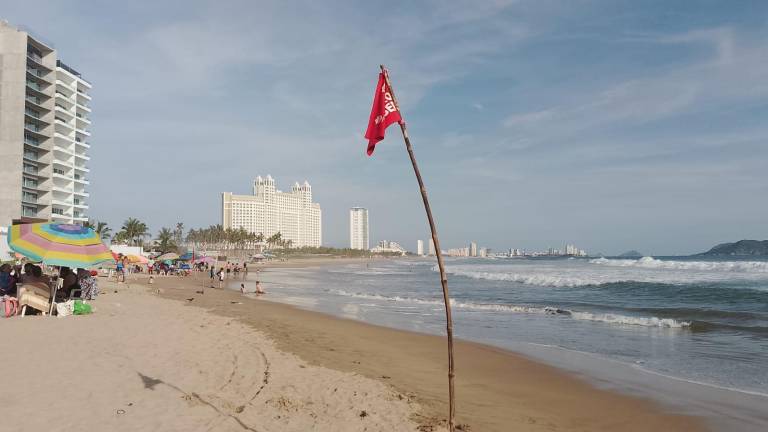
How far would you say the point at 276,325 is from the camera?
1422 centimetres

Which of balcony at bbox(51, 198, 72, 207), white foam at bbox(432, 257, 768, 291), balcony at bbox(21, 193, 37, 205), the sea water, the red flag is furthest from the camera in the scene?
balcony at bbox(51, 198, 72, 207)

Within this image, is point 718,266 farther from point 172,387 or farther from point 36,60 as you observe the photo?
point 36,60

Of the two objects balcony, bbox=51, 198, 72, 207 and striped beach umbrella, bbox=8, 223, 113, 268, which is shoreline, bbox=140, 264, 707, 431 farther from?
balcony, bbox=51, 198, 72, 207

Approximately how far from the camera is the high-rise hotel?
54.8 meters

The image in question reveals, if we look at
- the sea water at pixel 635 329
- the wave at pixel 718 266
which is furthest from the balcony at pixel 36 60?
the wave at pixel 718 266

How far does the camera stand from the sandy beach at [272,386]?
18.5 ft

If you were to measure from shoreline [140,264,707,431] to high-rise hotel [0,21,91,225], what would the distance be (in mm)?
57094

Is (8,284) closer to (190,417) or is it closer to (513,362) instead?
(190,417)

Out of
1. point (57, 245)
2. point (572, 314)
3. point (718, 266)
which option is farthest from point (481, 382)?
point (718, 266)

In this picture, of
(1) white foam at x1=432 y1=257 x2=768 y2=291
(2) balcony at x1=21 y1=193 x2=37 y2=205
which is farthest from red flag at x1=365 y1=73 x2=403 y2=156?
(2) balcony at x1=21 y1=193 x2=37 y2=205

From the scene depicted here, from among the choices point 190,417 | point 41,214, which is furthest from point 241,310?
point 41,214

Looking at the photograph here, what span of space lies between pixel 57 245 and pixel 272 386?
6.98m

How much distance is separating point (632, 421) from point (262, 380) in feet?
17.5

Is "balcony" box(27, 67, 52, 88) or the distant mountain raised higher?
"balcony" box(27, 67, 52, 88)
